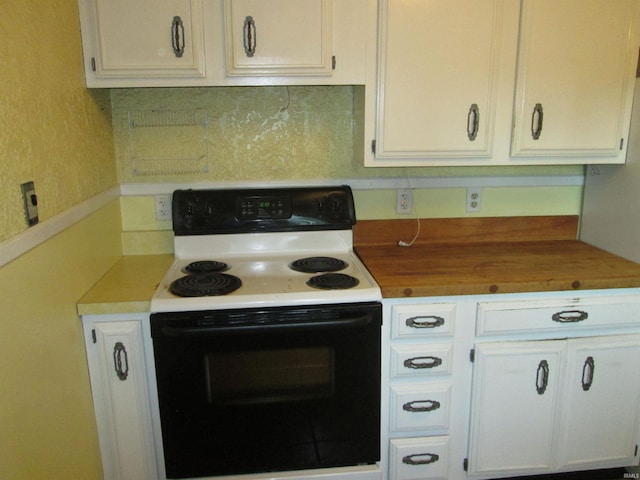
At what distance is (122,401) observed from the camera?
1.66m

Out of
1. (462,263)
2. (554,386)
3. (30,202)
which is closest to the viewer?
(30,202)

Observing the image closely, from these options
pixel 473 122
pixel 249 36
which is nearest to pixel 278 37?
pixel 249 36

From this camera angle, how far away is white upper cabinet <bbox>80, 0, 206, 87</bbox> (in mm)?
1680

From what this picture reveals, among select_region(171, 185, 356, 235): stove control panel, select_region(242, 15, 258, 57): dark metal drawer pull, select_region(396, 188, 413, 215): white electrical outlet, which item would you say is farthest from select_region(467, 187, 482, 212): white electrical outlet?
select_region(242, 15, 258, 57): dark metal drawer pull

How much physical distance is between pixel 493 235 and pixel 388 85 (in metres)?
0.89

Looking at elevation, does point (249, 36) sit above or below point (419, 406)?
above

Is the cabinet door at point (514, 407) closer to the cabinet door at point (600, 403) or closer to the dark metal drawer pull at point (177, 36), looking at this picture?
the cabinet door at point (600, 403)

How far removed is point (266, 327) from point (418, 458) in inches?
30.5

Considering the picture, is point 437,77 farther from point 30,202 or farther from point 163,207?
point 30,202

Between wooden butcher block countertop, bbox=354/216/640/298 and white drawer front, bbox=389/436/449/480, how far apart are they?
562mm

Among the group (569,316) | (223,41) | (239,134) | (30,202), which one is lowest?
(569,316)

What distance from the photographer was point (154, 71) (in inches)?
68.2

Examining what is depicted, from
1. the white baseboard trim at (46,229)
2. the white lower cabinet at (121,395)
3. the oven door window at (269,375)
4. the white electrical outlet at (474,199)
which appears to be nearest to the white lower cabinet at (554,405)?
the oven door window at (269,375)

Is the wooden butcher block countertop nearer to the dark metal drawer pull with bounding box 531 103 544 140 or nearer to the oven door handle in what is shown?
the oven door handle
